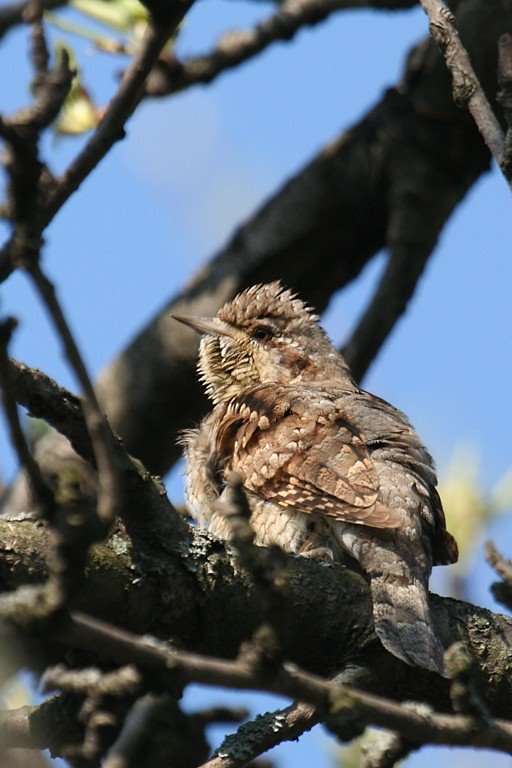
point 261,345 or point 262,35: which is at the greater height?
point 262,35

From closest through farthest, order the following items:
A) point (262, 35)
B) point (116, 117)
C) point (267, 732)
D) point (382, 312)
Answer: point (267, 732) < point (116, 117) < point (382, 312) < point (262, 35)

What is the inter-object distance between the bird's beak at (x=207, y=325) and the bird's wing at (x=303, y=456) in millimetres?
920

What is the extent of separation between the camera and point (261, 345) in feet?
22.1

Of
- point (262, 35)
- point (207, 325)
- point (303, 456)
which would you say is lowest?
point (303, 456)

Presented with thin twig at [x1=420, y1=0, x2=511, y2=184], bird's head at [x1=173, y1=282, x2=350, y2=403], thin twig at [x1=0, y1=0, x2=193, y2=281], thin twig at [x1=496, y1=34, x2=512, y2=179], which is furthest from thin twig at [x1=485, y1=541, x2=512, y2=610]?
bird's head at [x1=173, y1=282, x2=350, y2=403]

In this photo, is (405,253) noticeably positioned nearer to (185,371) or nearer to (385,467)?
(185,371)

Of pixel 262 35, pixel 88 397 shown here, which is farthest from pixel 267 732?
pixel 262 35

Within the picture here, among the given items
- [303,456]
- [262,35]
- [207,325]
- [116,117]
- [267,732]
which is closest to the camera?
[267,732]

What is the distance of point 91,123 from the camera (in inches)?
252

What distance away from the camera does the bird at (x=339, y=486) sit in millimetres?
4230

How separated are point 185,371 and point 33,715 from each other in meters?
3.37

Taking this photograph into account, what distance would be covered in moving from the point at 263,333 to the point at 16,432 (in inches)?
181

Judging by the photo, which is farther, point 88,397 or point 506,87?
point 506,87

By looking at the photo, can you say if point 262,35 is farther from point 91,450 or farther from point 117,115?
point 91,450
